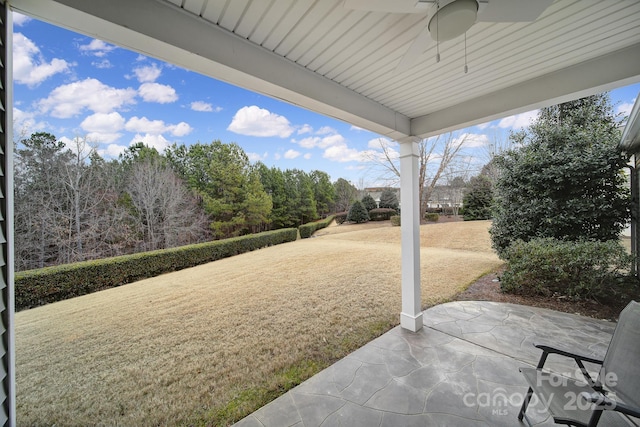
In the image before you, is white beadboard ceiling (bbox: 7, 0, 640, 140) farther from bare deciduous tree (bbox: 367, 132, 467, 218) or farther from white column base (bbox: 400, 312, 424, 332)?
bare deciduous tree (bbox: 367, 132, 467, 218)

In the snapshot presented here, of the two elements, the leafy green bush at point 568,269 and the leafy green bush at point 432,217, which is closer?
A: the leafy green bush at point 568,269

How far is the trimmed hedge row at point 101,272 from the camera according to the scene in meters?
5.30

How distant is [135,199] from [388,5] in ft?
38.3

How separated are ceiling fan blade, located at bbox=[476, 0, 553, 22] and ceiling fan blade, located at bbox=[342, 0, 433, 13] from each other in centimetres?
27

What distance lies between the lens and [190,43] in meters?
1.36

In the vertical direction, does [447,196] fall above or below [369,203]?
above

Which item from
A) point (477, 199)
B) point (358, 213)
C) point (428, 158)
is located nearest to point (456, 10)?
point (428, 158)

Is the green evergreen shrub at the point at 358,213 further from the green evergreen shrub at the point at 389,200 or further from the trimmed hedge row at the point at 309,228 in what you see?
the trimmed hedge row at the point at 309,228

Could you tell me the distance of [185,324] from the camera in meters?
3.47

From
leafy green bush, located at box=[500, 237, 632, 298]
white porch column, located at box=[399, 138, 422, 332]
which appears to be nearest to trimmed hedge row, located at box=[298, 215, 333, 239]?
leafy green bush, located at box=[500, 237, 632, 298]

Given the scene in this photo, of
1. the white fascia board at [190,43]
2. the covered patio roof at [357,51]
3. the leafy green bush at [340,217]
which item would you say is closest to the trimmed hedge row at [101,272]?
the covered patio roof at [357,51]

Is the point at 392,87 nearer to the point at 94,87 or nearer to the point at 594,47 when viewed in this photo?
the point at 594,47

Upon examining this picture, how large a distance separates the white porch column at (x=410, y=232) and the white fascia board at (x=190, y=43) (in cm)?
117

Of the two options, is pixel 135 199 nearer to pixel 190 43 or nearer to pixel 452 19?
pixel 190 43
